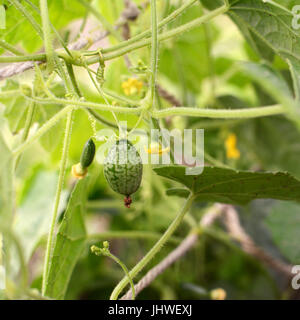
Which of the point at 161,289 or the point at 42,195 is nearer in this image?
the point at 161,289

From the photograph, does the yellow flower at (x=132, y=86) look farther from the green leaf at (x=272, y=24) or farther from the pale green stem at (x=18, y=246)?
the pale green stem at (x=18, y=246)

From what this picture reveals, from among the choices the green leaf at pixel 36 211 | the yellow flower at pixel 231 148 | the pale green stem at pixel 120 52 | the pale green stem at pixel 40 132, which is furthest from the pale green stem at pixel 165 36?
the green leaf at pixel 36 211

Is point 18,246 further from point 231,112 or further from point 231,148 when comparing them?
point 231,148

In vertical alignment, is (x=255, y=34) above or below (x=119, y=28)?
below

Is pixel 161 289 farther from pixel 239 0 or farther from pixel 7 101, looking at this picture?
pixel 239 0

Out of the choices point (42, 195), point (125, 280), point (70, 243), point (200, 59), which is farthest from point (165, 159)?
point (200, 59)

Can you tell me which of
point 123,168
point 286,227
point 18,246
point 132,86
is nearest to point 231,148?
point 286,227

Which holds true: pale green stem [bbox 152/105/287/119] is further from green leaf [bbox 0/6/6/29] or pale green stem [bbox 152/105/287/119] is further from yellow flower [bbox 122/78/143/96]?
green leaf [bbox 0/6/6/29]

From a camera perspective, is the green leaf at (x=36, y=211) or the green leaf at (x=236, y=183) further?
the green leaf at (x=36, y=211)
